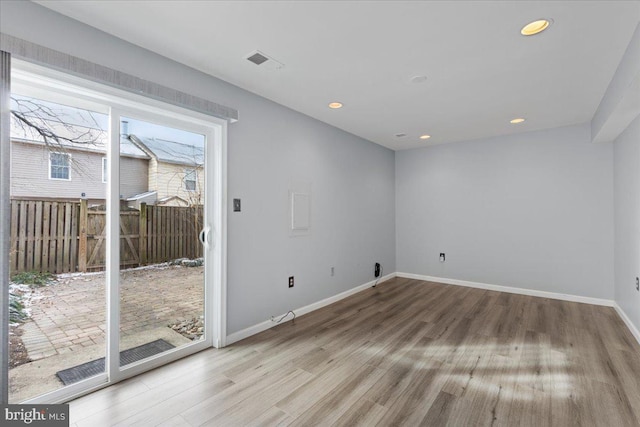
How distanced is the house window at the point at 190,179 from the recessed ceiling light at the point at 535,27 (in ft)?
9.26

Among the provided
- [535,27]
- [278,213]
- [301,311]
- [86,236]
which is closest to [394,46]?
[535,27]

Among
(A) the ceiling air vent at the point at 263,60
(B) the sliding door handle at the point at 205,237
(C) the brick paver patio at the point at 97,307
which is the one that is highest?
(A) the ceiling air vent at the point at 263,60

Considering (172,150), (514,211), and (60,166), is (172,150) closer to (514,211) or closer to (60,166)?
(60,166)

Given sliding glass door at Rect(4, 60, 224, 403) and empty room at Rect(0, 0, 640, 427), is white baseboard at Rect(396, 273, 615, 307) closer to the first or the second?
empty room at Rect(0, 0, 640, 427)

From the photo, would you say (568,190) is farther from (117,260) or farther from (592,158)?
(117,260)

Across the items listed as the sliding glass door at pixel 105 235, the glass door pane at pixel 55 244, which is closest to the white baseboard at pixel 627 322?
the sliding glass door at pixel 105 235

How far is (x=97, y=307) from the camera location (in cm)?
217

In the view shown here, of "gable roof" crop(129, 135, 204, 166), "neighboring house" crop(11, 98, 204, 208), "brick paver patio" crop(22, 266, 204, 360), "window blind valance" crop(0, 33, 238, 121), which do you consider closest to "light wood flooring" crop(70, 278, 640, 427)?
"brick paver patio" crop(22, 266, 204, 360)

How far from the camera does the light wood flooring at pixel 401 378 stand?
1827 mm

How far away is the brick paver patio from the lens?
6.41ft

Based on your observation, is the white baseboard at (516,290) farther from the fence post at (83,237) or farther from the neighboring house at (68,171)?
the fence post at (83,237)

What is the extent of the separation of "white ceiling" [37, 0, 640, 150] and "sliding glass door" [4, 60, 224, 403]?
1.80 feet

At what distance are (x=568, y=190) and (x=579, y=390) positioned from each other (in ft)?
10.2

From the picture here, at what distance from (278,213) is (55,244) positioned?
6.34 feet
